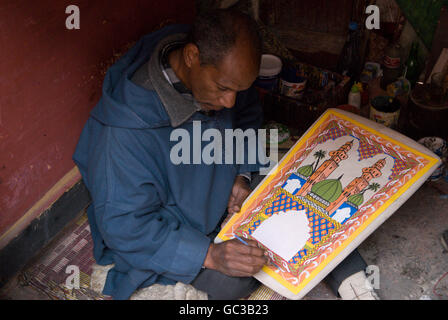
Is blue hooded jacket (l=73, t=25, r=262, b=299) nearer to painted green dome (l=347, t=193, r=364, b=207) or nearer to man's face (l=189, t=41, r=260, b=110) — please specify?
man's face (l=189, t=41, r=260, b=110)

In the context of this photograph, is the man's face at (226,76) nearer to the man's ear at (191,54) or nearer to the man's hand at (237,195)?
the man's ear at (191,54)

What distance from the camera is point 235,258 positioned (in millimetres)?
1783

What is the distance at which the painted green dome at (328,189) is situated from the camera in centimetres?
196

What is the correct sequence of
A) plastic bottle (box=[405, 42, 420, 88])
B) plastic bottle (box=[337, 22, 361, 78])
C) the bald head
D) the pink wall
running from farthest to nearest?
plastic bottle (box=[405, 42, 420, 88]) < plastic bottle (box=[337, 22, 361, 78]) < the pink wall < the bald head

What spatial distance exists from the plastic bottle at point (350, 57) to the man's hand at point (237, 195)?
1397 millimetres

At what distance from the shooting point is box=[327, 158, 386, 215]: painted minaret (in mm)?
1933

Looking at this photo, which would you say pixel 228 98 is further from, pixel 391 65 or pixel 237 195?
pixel 391 65

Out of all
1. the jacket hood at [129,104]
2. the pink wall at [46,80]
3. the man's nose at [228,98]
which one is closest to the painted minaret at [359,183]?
the man's nose at [228,98]

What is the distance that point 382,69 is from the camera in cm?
327

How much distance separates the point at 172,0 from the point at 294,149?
3.99ft

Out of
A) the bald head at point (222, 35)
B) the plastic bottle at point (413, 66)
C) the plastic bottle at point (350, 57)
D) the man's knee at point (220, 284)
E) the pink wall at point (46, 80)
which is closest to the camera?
the bald head at point (222, 35)

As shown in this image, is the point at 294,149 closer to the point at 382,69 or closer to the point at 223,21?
the point at 223,21

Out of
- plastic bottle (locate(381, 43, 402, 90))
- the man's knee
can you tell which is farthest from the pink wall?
plastic bottle (locate(381, 43, 402, 90))

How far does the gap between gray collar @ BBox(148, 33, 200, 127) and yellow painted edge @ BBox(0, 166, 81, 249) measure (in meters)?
0.84
